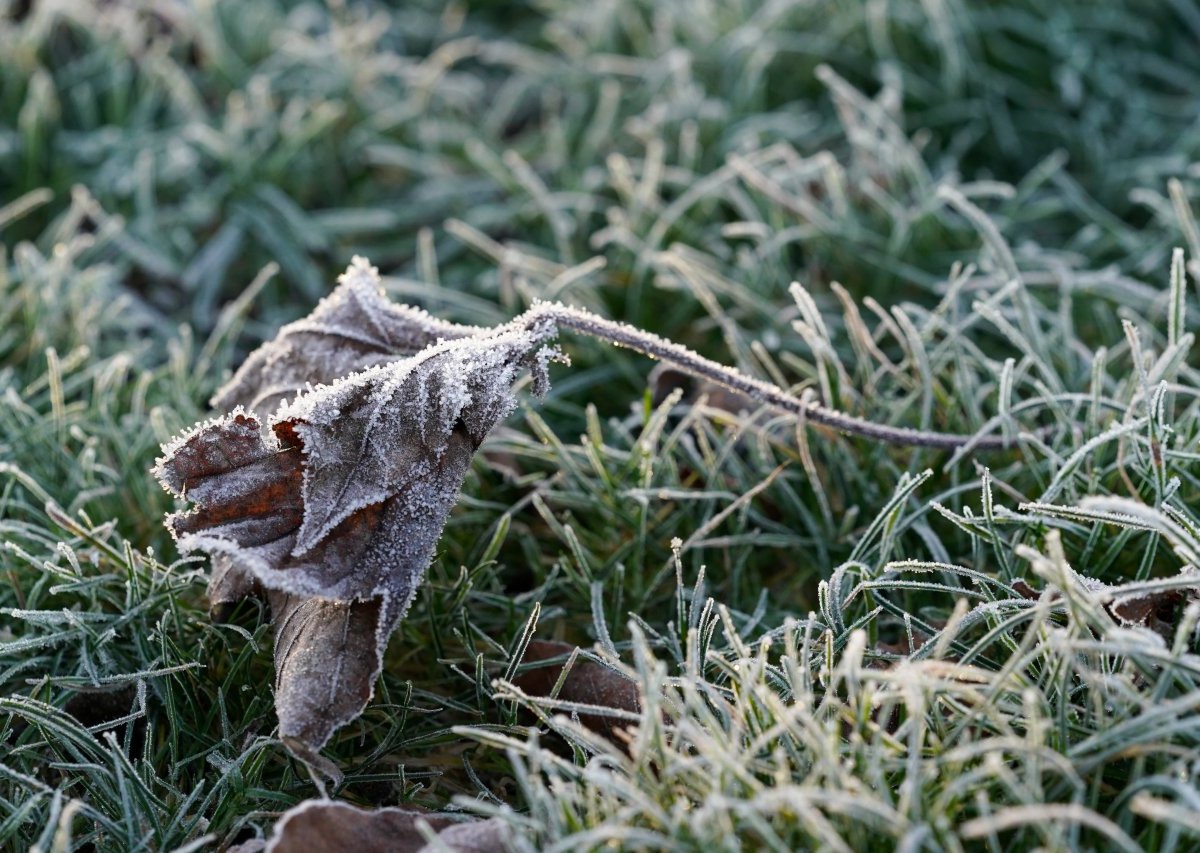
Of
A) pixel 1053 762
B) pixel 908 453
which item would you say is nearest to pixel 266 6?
pixel 908 453

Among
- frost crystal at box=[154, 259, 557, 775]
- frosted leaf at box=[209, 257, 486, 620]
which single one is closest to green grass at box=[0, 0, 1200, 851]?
frost crystal at box=[154, 259, 557, 775]

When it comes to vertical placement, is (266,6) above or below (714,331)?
above

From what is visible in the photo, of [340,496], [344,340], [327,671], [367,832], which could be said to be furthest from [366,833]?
[344,340]

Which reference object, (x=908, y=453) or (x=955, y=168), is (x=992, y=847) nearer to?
(x=908, y=453)

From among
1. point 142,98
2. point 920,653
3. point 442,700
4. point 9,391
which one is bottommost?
point 442,700

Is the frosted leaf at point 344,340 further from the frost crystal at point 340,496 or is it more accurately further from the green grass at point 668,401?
the green grass at point 668,401

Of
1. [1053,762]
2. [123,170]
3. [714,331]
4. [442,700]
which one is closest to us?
[1053,762]

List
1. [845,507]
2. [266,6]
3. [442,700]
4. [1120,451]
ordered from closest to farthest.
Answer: [442,700], [1120,451], [845,507], [266,6]

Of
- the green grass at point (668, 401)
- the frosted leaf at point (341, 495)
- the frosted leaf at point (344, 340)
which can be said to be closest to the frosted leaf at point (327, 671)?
Result: the frosted leaf at point (341, 495)
